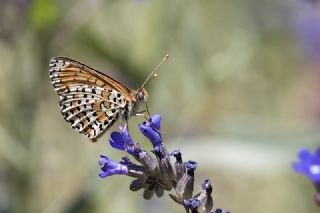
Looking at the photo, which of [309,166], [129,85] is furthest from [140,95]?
[129,85]

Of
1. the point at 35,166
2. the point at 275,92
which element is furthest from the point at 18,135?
the point at 275,92

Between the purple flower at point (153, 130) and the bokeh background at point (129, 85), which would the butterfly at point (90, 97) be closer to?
the purple flower at point (153, 130)

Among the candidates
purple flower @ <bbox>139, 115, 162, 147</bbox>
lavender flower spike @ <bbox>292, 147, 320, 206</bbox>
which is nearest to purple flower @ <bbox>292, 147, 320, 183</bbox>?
lavender flower spike @ <bbox>292, 147, 320, 206</bbox>

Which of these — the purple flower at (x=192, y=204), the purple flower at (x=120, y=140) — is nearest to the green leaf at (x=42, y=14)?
the purple flower at (x=120, y=140)

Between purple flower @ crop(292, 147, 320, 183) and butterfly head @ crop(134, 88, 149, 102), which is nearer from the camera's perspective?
purple flower @ crop(292, 147, 320, 183)

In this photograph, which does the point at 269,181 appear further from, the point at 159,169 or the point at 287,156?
the point at 159,169

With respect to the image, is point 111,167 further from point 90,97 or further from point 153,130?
point 90,97

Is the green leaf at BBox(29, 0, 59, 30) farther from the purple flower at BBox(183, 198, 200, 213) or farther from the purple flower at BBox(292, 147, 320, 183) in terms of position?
the purple flower at BBox(183, 198, 200, 213)
